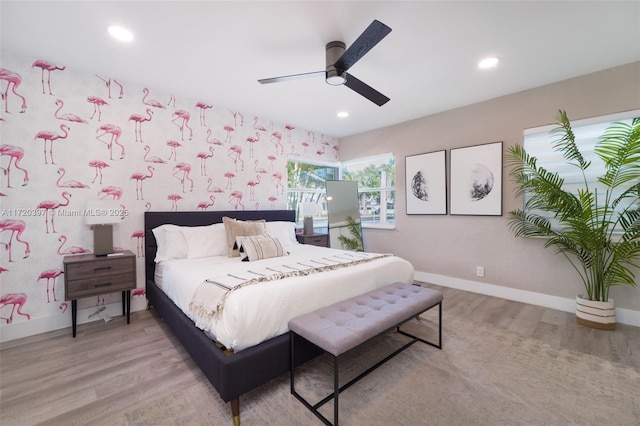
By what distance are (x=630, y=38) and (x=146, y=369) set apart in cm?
475

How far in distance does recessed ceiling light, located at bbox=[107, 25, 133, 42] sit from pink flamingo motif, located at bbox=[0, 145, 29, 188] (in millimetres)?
1413

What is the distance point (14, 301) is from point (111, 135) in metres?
1.80

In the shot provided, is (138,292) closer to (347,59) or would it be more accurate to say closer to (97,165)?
(97,165)

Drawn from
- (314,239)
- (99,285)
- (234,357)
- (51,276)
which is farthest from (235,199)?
(234,357)

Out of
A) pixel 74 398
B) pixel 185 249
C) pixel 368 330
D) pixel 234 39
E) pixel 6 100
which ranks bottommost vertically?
pixel 74 398

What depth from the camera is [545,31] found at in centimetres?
215

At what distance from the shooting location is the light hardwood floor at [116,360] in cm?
162

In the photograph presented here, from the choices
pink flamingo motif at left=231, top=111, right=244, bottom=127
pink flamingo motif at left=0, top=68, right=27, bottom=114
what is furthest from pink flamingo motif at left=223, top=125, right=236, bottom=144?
pink flamingo motif at left=0, top=68, right=27, bottom=114

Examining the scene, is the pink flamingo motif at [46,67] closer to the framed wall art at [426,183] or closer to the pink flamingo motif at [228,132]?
the pink flamingo motif at [228,132]

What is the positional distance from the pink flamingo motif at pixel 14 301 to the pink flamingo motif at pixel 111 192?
1.09 meters

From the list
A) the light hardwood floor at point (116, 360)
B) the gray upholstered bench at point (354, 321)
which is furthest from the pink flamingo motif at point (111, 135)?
the gray upholstered bench at point (354, 321)

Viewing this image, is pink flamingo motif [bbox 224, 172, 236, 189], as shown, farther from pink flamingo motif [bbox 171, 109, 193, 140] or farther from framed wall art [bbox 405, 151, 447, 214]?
framed wall art [bbox 405, 151, 447, 214]

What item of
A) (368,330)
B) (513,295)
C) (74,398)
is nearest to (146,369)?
(74,398)

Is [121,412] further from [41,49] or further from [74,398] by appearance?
[41,49]
